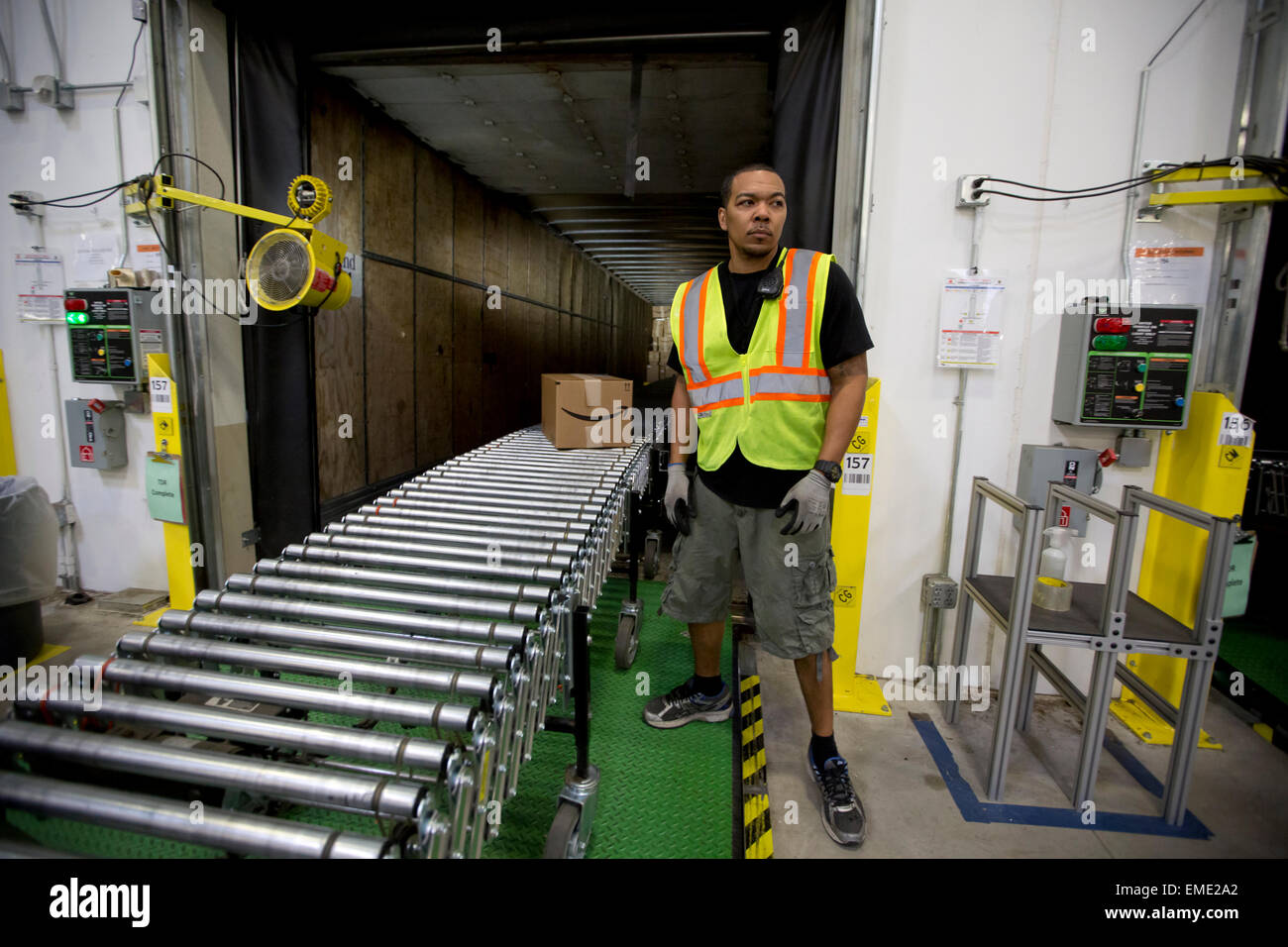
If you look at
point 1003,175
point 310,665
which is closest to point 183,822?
point 310,665

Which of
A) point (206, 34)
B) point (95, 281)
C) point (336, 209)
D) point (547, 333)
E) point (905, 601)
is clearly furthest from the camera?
point (547, 333)

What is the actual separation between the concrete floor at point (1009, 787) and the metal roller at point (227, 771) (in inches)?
58.4

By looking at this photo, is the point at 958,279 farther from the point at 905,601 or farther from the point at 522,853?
the point at 522,853

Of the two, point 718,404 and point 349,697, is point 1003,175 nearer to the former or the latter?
point 718,404

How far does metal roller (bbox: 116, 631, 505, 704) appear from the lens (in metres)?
1.26

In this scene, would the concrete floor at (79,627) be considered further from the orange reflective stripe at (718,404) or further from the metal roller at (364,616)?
the orange reflective stripe at (718,404)

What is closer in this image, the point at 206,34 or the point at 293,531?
the point at 206,34

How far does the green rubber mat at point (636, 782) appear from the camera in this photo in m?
1.96

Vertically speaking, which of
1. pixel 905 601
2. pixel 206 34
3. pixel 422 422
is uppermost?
pixel 206 34

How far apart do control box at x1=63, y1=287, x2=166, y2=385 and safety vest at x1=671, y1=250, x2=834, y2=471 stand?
3.07 m

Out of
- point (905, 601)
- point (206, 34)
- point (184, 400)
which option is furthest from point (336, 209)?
point (905, 601)

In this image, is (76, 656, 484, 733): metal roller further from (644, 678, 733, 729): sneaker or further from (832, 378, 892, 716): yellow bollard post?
(832, 378, 892, 716): yellow bollard post

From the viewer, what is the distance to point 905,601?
3002mm
